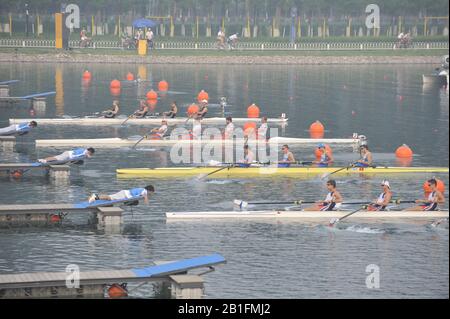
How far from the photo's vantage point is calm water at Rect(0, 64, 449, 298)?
29.6 m

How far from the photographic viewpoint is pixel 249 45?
11519 cm

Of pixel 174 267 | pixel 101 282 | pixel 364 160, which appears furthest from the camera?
pixel 364 160

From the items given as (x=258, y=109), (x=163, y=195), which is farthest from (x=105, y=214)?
(x=258, y=109)

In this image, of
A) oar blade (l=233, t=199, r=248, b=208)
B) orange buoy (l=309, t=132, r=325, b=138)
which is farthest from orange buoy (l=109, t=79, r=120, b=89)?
oar blade (l=233, t=199, r=248, b=208)

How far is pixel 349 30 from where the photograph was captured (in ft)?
419

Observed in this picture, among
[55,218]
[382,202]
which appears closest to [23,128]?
[55,218]

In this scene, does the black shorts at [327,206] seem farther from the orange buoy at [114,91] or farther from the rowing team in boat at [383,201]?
the orange buoy at [114,91]

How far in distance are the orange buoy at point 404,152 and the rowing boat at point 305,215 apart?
1420cm

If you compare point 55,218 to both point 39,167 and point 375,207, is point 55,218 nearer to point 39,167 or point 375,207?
point 39,167

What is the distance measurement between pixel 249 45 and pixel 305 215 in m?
80.2

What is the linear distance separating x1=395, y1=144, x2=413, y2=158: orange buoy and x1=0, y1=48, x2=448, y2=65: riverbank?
56.6 metres

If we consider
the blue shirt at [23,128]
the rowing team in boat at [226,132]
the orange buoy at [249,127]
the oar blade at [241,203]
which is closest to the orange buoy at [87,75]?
the orange buoy at [249,127]

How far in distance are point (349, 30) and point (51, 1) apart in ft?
122
